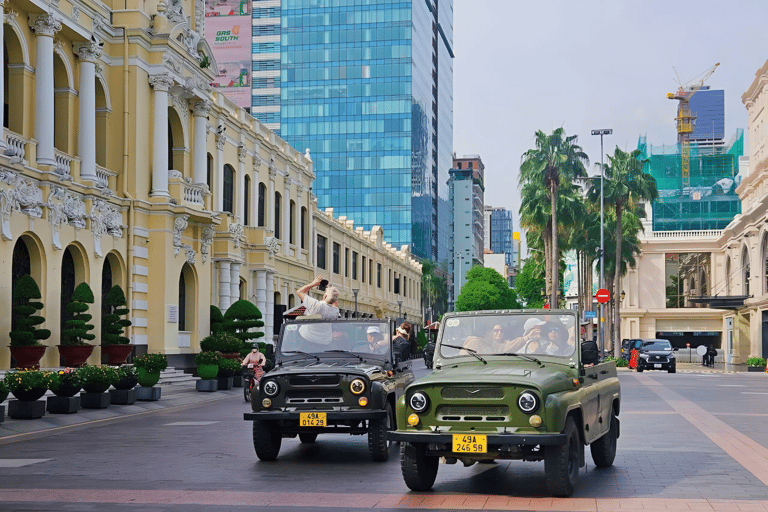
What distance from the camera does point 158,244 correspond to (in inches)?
1220

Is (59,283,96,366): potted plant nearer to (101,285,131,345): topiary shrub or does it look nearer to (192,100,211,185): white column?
(101,285,131,345): topiary shrub

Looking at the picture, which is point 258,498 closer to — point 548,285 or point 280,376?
point 280,376

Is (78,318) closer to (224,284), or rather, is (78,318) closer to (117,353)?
(117,353)

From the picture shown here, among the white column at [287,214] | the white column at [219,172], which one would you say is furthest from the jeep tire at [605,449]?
the white column at [287,214]

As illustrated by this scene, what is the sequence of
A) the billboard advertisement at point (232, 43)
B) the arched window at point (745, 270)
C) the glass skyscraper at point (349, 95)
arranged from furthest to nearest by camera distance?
the glass skyscraper at point (349, 95) < the billboard advertisement at point (232, 43) < the arched window at point (745, 270)

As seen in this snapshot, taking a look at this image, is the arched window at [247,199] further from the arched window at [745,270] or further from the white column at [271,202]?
the arched window at [745,270]

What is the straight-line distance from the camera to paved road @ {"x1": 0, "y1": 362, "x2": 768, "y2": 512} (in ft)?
30.5

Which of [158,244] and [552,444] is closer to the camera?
[552,444]

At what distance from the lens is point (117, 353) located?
1088 inches

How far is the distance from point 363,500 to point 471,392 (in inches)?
60.3

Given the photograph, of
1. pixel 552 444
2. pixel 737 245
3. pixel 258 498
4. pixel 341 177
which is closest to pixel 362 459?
pixel 258 498

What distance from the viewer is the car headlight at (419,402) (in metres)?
9.42

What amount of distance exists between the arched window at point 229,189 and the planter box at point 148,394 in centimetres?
1718

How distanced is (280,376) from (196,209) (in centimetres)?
2128
